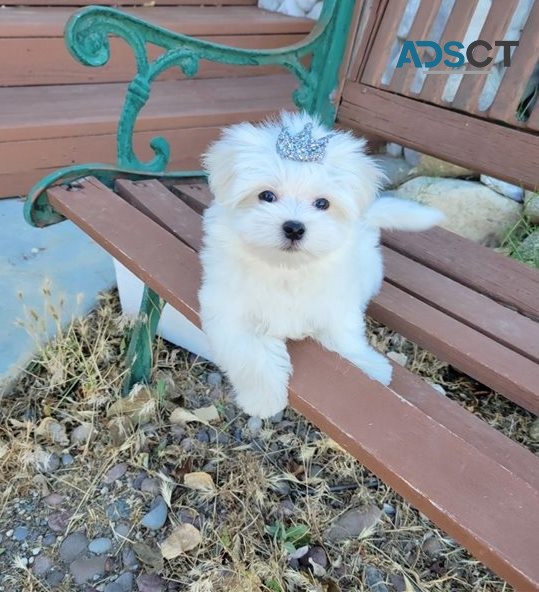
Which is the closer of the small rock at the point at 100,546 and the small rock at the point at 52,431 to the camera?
the small rock at the point at 100,546

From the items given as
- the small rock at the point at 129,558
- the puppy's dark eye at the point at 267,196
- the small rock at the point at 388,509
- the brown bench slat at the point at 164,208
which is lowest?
the small rock at the point at 129,558

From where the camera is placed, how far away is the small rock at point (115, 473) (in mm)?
1921

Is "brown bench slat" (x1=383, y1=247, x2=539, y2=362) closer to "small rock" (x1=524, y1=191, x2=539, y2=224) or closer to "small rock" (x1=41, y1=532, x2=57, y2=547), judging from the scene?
"small rock" (x1=41, y1=532, x2=57, y2=547)

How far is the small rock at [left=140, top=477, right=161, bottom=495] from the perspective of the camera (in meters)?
1.89

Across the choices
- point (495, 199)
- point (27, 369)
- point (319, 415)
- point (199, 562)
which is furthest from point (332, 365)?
point (495, 199)

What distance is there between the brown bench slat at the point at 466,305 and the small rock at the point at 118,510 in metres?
1.00

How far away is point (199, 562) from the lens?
5.60ft

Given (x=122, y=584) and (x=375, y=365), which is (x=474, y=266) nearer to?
(x=375, y=365)

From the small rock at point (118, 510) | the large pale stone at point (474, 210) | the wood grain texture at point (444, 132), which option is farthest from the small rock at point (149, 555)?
the large pale stone at point (474, 210)

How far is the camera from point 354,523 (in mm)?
1852

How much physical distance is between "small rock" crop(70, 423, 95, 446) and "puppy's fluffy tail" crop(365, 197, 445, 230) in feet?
3.54

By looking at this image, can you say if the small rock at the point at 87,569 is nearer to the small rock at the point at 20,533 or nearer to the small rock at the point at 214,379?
the small rock at the point at 20,533

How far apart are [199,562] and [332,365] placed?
751 millimetres

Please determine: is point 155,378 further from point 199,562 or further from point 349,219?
point 349,219
